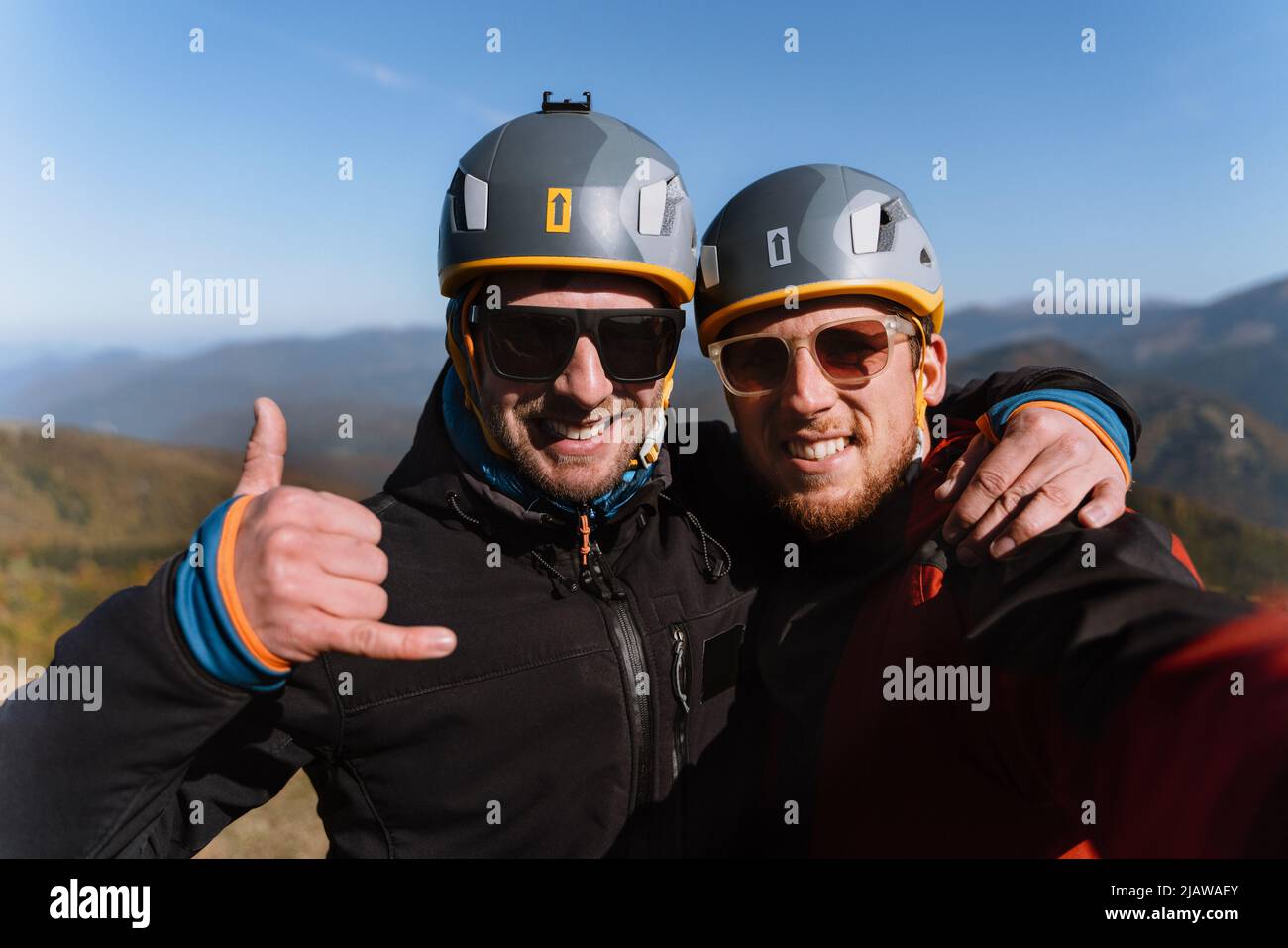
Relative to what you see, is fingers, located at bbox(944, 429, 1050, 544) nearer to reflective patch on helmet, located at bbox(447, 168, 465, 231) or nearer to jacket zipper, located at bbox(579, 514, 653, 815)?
jacket zipper, located at bbox(579, 514, 653, 815)

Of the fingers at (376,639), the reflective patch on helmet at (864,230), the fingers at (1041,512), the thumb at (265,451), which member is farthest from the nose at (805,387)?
the thumb at (265,451)

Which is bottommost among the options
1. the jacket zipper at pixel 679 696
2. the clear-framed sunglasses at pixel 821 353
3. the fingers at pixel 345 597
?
the jacket zipper at pixel 679 696

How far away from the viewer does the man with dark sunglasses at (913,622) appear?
65.6 inches

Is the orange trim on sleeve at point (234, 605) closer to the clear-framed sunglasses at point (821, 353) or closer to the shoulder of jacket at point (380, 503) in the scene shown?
the shoulder of jacket at point (380, 503)

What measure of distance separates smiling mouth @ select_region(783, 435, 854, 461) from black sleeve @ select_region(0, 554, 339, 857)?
6.50 ft

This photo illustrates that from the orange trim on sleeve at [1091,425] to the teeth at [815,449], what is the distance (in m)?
0.62

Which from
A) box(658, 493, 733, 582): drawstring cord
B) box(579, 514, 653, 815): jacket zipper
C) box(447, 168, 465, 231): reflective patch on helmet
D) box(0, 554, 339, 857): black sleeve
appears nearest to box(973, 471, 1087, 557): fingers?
box(658, 493, 733, 582): drawstring cord

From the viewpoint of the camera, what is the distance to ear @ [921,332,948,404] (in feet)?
11.8

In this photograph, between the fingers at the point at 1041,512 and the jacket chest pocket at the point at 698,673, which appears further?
the jacket chest pocket at the point at 698,673

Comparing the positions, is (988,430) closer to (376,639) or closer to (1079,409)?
(1079,409)

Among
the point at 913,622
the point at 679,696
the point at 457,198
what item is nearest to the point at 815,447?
the point at 913,622

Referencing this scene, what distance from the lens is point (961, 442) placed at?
3.39 meters

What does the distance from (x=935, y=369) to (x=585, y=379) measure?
5.14ft
